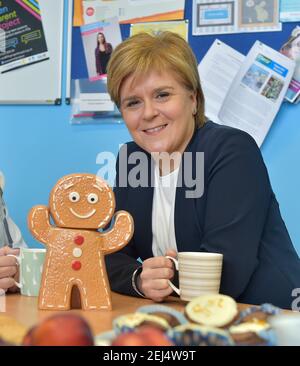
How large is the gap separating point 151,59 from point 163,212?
1.14 feet

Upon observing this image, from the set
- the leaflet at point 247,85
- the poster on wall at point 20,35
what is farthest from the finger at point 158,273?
the poster on wall at point 20,35

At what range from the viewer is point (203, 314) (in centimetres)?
61

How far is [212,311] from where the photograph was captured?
0.62 metres

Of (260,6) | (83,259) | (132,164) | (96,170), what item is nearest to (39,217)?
(83,259)

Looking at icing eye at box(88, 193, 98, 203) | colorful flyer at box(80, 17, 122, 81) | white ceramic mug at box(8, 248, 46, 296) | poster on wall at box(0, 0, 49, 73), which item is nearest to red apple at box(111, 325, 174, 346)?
icing eye at box(88, 193, 98, 203)

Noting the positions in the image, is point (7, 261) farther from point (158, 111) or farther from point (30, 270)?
point (158, 111)

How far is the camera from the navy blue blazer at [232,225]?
1.04 meters

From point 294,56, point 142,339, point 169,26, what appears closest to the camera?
point 142,339

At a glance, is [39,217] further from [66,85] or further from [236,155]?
[66,85]

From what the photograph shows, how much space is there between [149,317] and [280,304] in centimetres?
67

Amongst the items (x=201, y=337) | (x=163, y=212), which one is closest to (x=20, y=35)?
(x=163, y=212)

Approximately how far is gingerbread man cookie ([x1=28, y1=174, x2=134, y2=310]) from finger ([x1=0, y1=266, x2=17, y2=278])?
0.21 m

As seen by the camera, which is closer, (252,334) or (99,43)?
(252,334)

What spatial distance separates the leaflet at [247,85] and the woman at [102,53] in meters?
0.37
